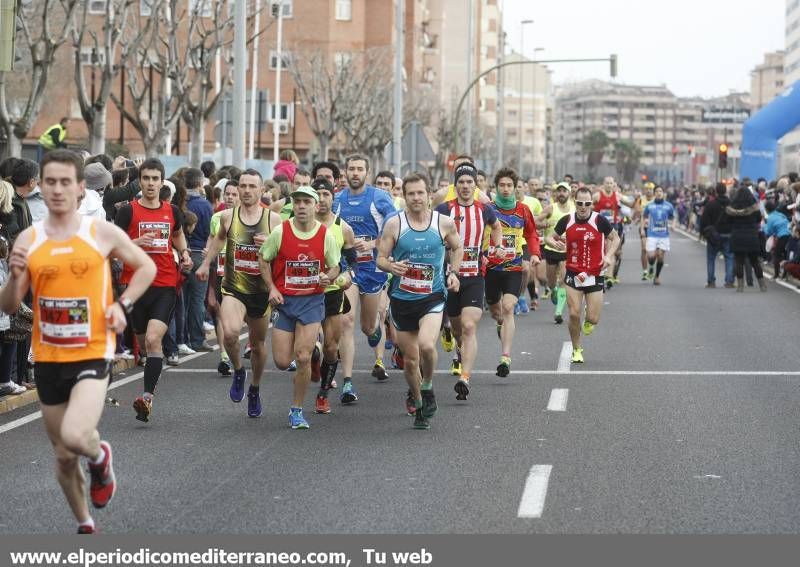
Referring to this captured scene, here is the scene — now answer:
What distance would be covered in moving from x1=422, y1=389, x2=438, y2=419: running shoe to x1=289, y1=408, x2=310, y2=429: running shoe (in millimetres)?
849

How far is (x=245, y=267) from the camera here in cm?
1320

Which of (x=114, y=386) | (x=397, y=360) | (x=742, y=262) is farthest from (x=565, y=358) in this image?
(x=742, y=262)

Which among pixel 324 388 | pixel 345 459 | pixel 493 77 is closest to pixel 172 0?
pixel 324 388

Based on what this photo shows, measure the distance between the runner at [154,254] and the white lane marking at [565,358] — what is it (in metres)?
4.80

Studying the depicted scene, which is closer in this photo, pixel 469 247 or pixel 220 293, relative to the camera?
pixel 469 247

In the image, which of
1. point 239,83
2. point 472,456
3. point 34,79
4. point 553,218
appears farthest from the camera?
point 34,79

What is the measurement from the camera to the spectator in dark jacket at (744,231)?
3009cm

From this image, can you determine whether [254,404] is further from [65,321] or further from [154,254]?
[65,321]

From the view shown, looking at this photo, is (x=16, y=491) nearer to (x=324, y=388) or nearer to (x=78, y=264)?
(x=78, y=264)

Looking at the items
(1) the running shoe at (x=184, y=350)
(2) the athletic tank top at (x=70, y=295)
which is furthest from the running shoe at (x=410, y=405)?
(1) the running shoe at (x=184, y=350)

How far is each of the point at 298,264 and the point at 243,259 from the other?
1.13m

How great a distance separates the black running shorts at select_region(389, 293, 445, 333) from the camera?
12.4 metres

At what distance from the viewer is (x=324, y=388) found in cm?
1327

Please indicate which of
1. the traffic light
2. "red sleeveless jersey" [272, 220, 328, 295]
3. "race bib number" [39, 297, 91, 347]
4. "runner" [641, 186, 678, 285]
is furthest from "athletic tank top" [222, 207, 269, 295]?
the traffic light
